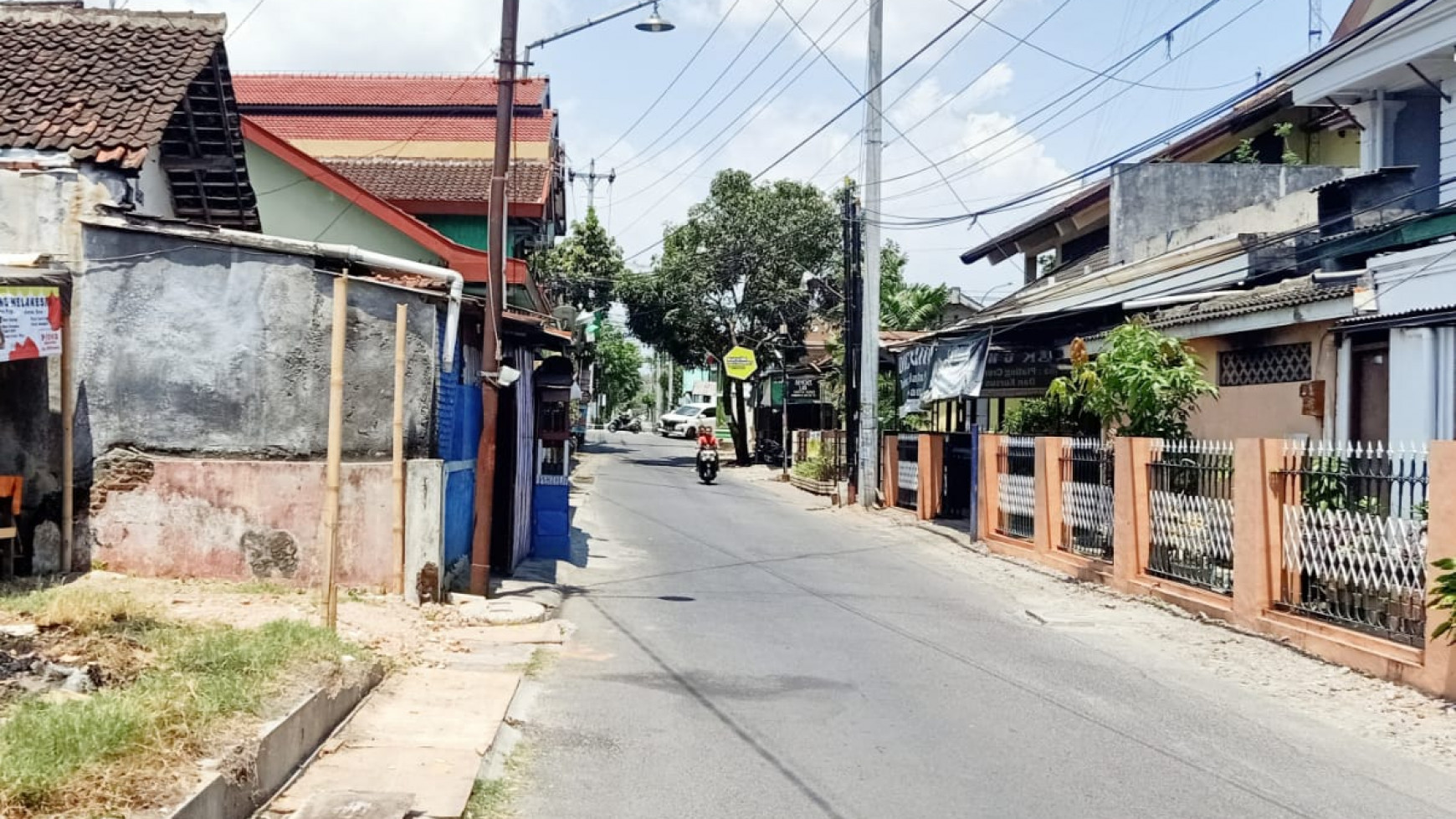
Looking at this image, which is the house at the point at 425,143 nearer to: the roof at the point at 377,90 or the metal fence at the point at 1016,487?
the roof at the point at 377,90

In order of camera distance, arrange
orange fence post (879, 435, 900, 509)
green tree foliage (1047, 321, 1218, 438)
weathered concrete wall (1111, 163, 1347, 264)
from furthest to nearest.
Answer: orange fence post (879, 435, 900, 509), weathered concrete wall (1111, 163, 1347, 264), green tree foliage (1047, 321, 1218, 438)

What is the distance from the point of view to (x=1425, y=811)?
6.26 metres

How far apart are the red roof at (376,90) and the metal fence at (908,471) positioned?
34.0ft

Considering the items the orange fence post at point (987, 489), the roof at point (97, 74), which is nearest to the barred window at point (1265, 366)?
the orange fence post at point (987, 489)

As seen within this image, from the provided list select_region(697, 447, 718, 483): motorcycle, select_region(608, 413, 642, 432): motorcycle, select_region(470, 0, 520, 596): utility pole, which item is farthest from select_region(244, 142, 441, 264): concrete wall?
select_region(608, 413, 642, 432): motorcycle

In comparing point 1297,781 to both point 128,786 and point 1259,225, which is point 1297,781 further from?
point 1259,225

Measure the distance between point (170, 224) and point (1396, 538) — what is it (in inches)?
409

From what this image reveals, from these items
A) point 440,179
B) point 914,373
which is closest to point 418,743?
point 440,179

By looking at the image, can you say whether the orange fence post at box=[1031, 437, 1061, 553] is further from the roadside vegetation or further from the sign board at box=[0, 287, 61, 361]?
the sign board at box=[0, 287, 61, 361]

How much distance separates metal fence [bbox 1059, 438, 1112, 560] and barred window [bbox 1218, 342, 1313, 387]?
2211 millimetres

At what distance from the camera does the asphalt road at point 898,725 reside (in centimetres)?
621

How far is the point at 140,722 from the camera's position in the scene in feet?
16.2

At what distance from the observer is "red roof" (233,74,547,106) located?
26.2 meters

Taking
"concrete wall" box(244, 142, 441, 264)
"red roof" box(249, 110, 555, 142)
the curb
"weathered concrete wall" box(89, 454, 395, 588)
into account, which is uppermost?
"red roof" box(249, 110, 555, 142)
